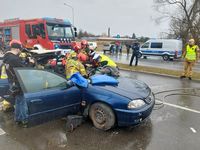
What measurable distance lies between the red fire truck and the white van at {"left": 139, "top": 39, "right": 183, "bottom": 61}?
1051 cm

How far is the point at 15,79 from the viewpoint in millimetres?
4094

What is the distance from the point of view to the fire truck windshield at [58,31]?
546 inches

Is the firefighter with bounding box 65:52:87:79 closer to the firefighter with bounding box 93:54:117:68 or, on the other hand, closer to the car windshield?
the car windshield

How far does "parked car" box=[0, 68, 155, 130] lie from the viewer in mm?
3891

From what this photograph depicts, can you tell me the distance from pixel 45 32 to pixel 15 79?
10157 millimetres

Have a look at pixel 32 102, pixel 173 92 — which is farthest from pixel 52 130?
pixel 173 92

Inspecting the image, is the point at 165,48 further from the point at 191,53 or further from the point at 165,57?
the point at 191,53

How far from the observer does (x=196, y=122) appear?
461cm

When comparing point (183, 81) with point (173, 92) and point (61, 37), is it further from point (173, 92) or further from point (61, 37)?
point (61, 37)

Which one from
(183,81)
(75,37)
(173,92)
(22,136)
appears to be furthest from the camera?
(75,37)

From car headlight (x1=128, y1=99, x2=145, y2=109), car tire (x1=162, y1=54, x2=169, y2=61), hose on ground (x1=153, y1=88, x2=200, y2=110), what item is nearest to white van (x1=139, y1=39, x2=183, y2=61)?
car tire (x1=162, y1=54, x2=169, y2=61)

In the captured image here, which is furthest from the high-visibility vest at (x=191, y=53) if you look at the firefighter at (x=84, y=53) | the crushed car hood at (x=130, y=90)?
the crushed car hood at (x=130, y=90)

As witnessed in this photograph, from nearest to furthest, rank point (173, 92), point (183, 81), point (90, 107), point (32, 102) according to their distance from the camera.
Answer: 1. point (32, 102)
2. point (90, 107)
3. point (173, 92)
4. point (183, 81)

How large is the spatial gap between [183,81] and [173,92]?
7.24 ft
